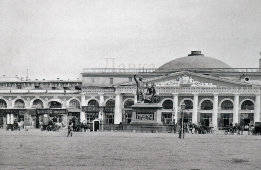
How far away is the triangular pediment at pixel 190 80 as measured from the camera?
227 feet

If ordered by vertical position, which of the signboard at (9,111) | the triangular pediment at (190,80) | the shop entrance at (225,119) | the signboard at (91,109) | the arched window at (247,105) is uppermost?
the triangular pediment at (190,80)

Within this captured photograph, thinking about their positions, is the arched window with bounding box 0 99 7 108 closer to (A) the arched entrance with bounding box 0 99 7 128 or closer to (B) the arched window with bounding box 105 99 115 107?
(A) the arched entrance with bounding box 0 99 7 128

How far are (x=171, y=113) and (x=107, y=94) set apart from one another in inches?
404

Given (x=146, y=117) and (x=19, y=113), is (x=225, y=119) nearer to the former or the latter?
(x=19, y=113)

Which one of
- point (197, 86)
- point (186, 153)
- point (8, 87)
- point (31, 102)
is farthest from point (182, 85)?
point (186, 153)

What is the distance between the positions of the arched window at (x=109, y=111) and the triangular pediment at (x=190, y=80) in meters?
7.41

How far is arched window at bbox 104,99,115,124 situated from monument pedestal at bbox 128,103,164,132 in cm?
3546

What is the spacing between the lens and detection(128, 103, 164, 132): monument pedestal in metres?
37.9

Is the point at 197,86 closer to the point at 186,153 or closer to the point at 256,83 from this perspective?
the point at 256,83

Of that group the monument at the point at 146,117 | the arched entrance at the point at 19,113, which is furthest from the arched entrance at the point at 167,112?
the monument at the point at 146,117

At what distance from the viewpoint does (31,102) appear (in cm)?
7575

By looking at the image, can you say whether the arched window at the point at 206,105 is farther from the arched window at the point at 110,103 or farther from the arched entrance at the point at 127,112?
the arched window at the point at 110,103

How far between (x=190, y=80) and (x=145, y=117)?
107 feet

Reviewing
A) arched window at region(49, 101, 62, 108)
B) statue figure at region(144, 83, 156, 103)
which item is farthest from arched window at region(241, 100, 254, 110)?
statue figure at region(144, 83, 156, 103)
